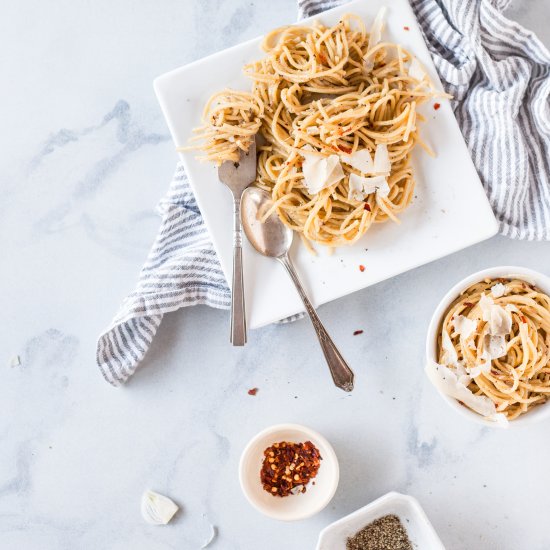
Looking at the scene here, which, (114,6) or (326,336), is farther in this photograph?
(114,6)

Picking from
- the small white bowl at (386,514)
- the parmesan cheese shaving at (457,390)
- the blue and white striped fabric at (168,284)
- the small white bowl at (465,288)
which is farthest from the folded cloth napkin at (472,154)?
the small white bowl at (386,514)

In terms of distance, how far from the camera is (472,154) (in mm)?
1718

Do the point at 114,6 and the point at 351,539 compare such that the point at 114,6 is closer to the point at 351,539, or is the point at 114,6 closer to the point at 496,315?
the point at 496,315

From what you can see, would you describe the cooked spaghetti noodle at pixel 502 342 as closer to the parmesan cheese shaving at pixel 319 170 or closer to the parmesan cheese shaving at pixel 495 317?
the parmesan cheese shaving at pixel 495 317

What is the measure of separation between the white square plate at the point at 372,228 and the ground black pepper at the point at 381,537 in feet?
1.98

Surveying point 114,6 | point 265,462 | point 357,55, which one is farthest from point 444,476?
point 114,6

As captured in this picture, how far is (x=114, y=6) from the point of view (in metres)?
1.84

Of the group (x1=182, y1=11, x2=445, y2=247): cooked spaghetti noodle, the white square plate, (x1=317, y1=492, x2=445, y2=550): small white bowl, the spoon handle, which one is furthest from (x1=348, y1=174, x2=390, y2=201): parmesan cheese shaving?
(x1=317, y1=492, x2=445, y2=550): small white bowl

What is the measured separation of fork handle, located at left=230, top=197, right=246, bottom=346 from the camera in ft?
5.41

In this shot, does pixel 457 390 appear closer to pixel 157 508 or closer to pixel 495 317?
pixel 495 317

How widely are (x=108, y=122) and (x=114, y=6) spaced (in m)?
0.31

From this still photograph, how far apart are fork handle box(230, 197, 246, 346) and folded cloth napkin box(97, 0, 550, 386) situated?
0.10m

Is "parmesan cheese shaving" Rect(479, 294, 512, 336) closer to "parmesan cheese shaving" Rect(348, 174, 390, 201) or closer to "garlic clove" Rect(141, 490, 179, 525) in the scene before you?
"parmesan cheese shaving" Rect(348, 174, 390, 201)

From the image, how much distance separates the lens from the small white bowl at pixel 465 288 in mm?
1636
